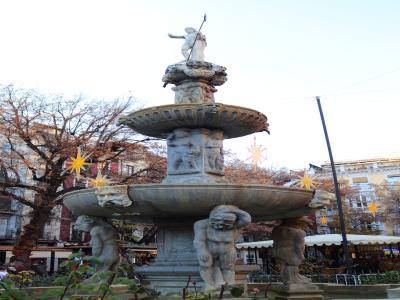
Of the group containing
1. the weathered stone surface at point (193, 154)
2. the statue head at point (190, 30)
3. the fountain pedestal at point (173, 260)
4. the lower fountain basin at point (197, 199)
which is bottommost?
the fountain pedestal at point (173, 260)

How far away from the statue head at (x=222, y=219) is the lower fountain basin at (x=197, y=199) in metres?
0.18

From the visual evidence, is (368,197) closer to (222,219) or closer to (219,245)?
(219,245)

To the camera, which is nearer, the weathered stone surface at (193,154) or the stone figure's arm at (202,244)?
the stone figure's arm at (202,244)

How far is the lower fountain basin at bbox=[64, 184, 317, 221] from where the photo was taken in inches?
Result: 220

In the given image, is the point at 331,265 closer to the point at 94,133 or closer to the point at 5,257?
the point at 94,133

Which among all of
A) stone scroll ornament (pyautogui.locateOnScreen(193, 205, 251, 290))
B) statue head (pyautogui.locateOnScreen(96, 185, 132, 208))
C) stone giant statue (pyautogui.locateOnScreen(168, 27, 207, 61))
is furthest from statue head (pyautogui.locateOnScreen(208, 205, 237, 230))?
stone giant statue (pyautogui.locateOnScreen(168, 27, 207, 61))

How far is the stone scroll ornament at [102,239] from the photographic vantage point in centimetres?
668

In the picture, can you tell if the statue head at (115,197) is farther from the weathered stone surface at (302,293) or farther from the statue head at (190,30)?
the statue head at (190,30)

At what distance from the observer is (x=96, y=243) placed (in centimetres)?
670

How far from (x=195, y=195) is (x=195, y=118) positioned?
204cm

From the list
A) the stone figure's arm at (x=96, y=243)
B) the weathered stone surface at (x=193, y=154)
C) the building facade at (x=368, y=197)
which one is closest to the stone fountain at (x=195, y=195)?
Result: the weathered stone surface at (x=193, y=154)

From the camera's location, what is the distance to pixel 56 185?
62.4 ft

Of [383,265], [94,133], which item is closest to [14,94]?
[94,133]

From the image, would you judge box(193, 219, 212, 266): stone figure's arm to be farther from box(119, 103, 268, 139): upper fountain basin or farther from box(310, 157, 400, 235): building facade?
box(310, 157, 400, 235): building facade
